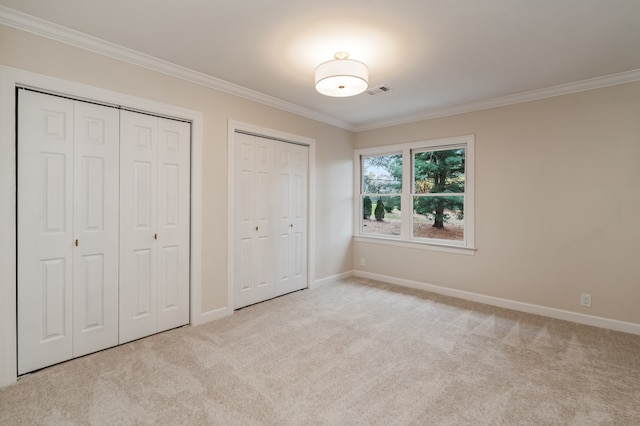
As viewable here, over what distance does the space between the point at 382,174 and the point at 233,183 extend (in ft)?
8.56

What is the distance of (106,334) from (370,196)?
402 centimetres

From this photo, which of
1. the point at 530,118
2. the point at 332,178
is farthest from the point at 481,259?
the point at 332,178

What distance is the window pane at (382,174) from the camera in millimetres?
4961

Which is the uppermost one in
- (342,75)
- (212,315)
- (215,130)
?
(342,75)

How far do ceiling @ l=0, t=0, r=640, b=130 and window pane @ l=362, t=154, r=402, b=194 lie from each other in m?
1.61

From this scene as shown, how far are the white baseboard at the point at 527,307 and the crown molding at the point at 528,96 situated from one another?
96.4 inches

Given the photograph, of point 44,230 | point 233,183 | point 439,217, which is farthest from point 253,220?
point 439,217

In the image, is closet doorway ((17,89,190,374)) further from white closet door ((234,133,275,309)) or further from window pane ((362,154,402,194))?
window pane ((362,154,402,194))

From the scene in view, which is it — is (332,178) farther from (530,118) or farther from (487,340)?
(487,340)

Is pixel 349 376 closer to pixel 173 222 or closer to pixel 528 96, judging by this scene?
pixel 173 222

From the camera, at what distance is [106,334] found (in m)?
2.70

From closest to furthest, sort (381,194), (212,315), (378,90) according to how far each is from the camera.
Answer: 1. (212,315)
2. (378,90)
3. (381,194)

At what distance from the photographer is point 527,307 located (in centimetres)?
370

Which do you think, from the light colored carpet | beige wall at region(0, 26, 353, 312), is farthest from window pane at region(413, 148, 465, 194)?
the light colored carpet
